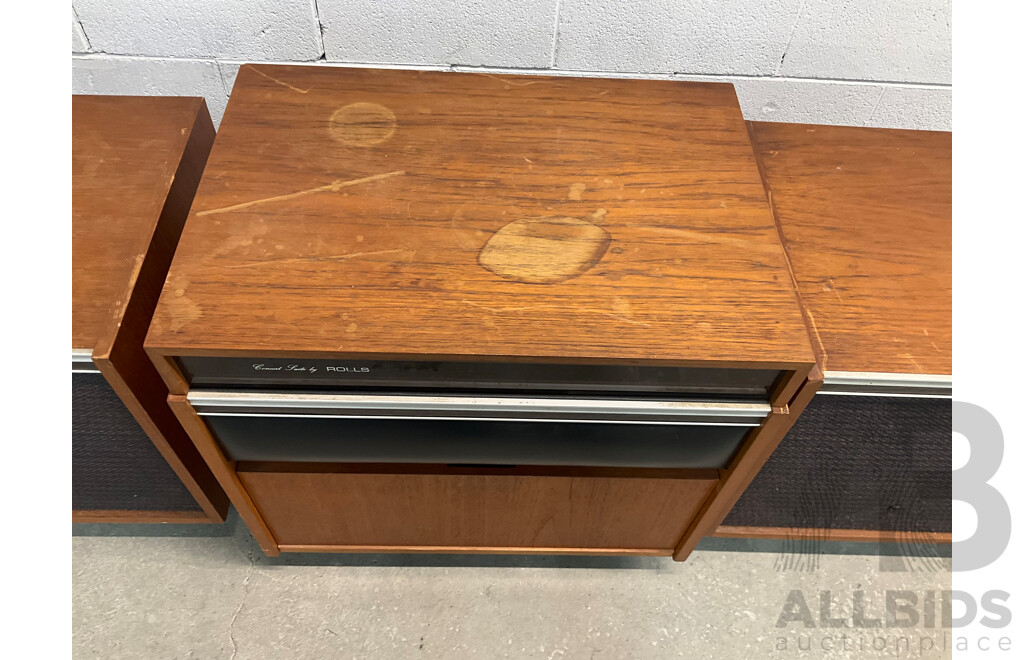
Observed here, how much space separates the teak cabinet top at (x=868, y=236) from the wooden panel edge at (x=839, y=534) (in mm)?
380

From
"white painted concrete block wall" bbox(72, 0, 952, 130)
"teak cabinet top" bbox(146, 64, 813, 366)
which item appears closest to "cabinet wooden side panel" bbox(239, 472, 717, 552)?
"teak cabinet top" bbox(146, 64, 813, 366)

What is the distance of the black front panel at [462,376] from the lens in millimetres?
646

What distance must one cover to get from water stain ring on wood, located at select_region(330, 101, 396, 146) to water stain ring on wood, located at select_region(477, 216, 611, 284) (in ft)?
0.74

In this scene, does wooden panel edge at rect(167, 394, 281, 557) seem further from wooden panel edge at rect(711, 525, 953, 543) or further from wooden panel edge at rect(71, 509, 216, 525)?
wooden panel edge at rect(711, 525, 953, 543)

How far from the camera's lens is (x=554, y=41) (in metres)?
0.98

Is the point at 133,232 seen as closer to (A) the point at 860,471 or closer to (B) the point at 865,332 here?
(B) the point at 865,332

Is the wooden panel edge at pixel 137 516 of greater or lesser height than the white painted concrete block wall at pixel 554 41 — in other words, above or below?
below

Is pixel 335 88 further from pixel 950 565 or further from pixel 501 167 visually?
pixel 950 565

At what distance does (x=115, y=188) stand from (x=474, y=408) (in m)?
0.56

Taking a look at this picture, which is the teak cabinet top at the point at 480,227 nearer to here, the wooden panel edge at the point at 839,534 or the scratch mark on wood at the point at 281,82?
the scratch mark on wood at the point at 281,82

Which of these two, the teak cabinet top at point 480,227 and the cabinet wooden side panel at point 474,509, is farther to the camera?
the cabinet wooden side panel at point 474,509

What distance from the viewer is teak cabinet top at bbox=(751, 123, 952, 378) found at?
0.75 metres

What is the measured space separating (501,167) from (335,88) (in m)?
0.27

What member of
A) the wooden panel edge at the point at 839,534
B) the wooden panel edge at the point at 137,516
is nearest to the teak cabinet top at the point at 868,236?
the wooden panel edge at the point at 839,534
